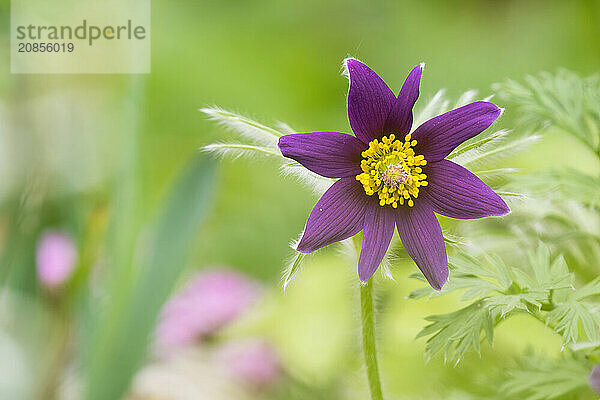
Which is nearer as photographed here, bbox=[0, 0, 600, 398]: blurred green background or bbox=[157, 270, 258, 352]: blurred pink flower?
bbox=[0, 0, 600, 398]: blurred green background

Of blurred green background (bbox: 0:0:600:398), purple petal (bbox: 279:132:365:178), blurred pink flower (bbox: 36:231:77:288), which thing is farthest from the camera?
blurred pink flower (bbox: 36:231:77:288)

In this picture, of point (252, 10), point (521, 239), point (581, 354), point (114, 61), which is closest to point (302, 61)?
point (252, 10)

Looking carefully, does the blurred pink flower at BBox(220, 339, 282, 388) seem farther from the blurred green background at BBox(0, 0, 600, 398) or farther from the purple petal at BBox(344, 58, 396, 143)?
the purple petal at BBox(344, 58, 396, 143)

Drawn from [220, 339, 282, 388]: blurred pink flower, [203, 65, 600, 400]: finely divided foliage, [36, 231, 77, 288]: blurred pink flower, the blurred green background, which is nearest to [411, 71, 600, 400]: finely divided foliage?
[203, 65, 600, 400]: finely divided foliage

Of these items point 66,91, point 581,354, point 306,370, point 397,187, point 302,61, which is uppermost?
point 302,61

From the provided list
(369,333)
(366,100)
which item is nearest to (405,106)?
(366,100)

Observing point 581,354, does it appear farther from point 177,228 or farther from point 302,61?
point 302,61

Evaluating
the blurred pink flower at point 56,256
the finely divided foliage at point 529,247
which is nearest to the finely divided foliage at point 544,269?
the finely divided foliage at point 529,247

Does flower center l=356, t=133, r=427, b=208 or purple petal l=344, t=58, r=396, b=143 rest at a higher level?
purple petal l=344, t=58, r=396, b=143
